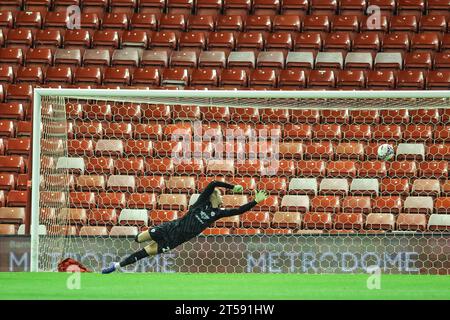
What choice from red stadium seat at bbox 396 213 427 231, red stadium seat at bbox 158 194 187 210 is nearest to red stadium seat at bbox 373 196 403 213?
red stadium seat at bbox 396 213 427 231

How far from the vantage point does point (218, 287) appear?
9.81m

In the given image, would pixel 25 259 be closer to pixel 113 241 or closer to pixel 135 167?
pixel 113 241

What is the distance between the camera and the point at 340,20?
1798 cm

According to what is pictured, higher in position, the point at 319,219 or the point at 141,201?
the point at 141,201

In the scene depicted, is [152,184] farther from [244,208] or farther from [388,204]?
[388,204]

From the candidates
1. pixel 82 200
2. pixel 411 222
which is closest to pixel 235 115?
pixel 82 200

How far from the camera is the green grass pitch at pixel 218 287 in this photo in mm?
8922

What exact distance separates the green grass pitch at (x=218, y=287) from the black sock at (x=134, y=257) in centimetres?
14

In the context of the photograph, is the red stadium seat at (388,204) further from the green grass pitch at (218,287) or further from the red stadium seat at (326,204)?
the green grass pitch at (218,287)

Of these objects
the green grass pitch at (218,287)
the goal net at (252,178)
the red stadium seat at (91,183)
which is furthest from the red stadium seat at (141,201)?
the green grass pitch at (218,287)

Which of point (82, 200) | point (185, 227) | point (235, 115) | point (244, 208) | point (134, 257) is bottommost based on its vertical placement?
point (134, 257)

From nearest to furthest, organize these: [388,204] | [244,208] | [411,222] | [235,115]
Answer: [244,208], [411,222], [388,204], [235,115]

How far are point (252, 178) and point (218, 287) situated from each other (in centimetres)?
438

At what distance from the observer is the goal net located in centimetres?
1256
